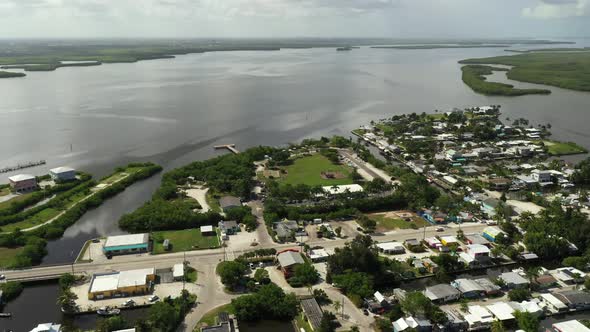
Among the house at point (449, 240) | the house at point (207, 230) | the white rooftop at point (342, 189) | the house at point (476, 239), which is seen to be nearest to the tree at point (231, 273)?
the house at point (207, 230)

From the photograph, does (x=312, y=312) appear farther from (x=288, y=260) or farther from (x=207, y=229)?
(x=207, y=229)

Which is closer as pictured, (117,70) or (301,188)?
(301,188)

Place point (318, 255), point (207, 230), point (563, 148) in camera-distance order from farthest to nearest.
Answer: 1. point (563, 148)
2. point (207, 230)
3. point (318, 255)

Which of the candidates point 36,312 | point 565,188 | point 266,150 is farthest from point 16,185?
point 565,188

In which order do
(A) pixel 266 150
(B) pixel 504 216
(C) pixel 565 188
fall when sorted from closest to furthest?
(B) pixel 504 216 < (C) pixel 565 188 < (A) pixel 266 150

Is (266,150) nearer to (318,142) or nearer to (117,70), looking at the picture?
(318,142)

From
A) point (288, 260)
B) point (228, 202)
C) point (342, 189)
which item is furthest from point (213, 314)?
point (342, 189)

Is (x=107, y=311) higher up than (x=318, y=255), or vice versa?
(x=318, y=255)
